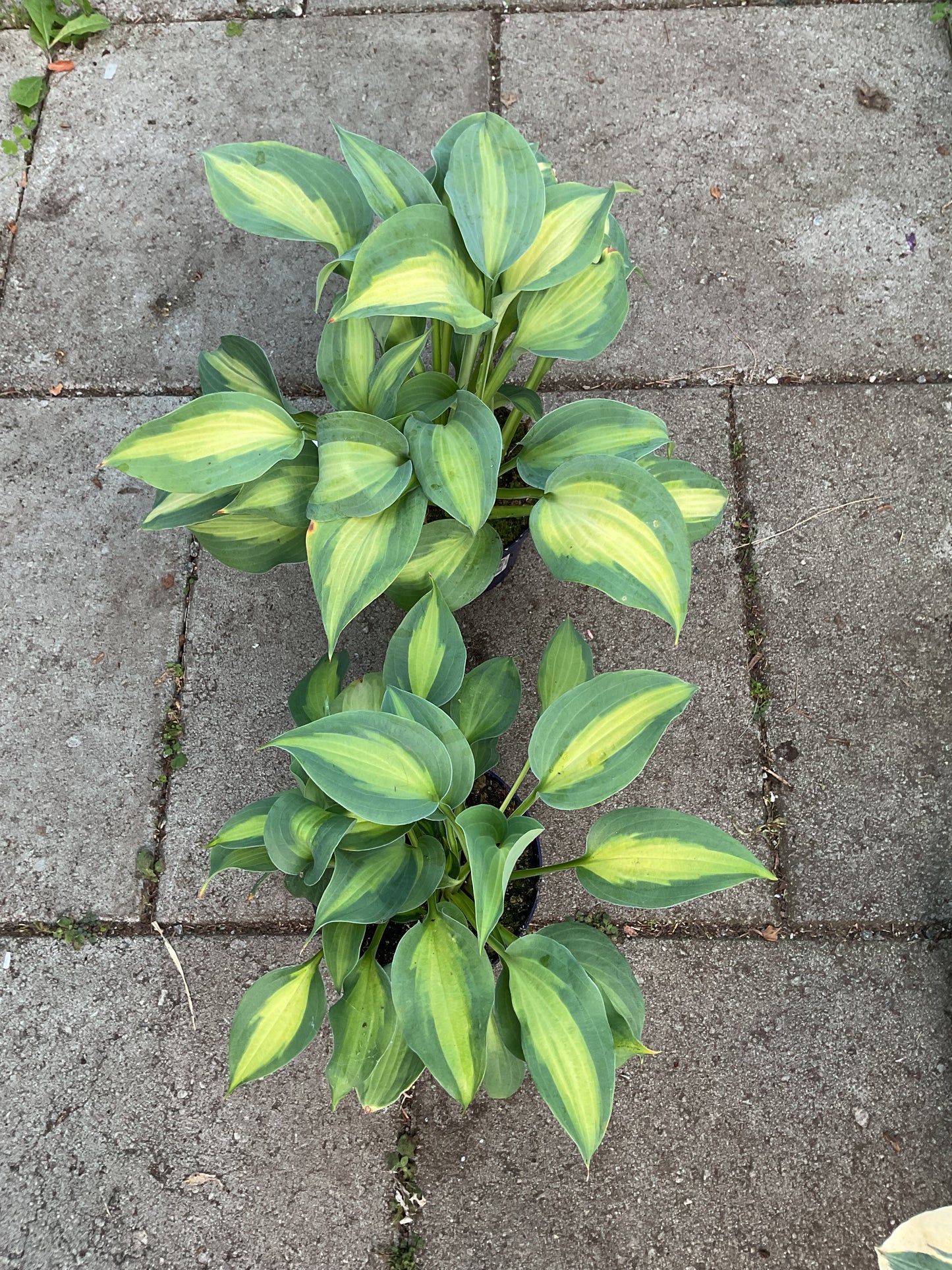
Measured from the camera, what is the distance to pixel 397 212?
4.16 ft

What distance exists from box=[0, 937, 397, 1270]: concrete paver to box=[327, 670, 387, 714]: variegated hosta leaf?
0.59 m

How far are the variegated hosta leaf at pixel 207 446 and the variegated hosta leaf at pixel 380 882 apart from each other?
0.57 m

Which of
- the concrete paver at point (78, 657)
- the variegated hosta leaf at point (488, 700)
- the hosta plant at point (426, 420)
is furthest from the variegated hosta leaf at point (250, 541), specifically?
the concrete paver at point (78, 657)

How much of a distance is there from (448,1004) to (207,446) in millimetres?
847

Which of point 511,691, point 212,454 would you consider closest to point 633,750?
point 511,691

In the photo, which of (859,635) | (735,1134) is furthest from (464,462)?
(735,1134)

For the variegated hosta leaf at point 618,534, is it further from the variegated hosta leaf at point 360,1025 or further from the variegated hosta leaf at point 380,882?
the variegated hosta leaf at point 360,1025

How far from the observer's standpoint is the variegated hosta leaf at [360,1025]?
127 cm

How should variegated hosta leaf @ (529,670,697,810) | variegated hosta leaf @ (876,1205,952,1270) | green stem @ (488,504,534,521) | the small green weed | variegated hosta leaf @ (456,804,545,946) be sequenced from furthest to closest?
1. the small green weed
2. green stem @ (488,504,534,521)
3. variegated hosta leaf @ (529,670,697,810)
4. variegated hosta leaf @ (456,804,545,946)
5. variegated hosta leaf @ (876,1205,952,1270)

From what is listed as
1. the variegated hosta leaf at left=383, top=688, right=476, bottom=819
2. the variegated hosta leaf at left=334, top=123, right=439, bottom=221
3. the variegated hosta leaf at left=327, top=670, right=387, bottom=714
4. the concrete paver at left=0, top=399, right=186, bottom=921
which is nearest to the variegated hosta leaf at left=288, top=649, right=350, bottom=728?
the variegated hosta leaf at left=327, top=670, right=387, bottom=714

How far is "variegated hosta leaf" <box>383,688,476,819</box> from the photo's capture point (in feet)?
4.02

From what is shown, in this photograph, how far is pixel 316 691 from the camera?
A: 1.48 metres

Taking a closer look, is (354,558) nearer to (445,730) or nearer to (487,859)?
(445,730)

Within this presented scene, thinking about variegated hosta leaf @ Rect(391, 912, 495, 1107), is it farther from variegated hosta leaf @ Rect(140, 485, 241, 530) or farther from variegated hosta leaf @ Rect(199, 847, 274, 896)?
variegated hosta leaf @ Rect(140, 485, 241, 530)
